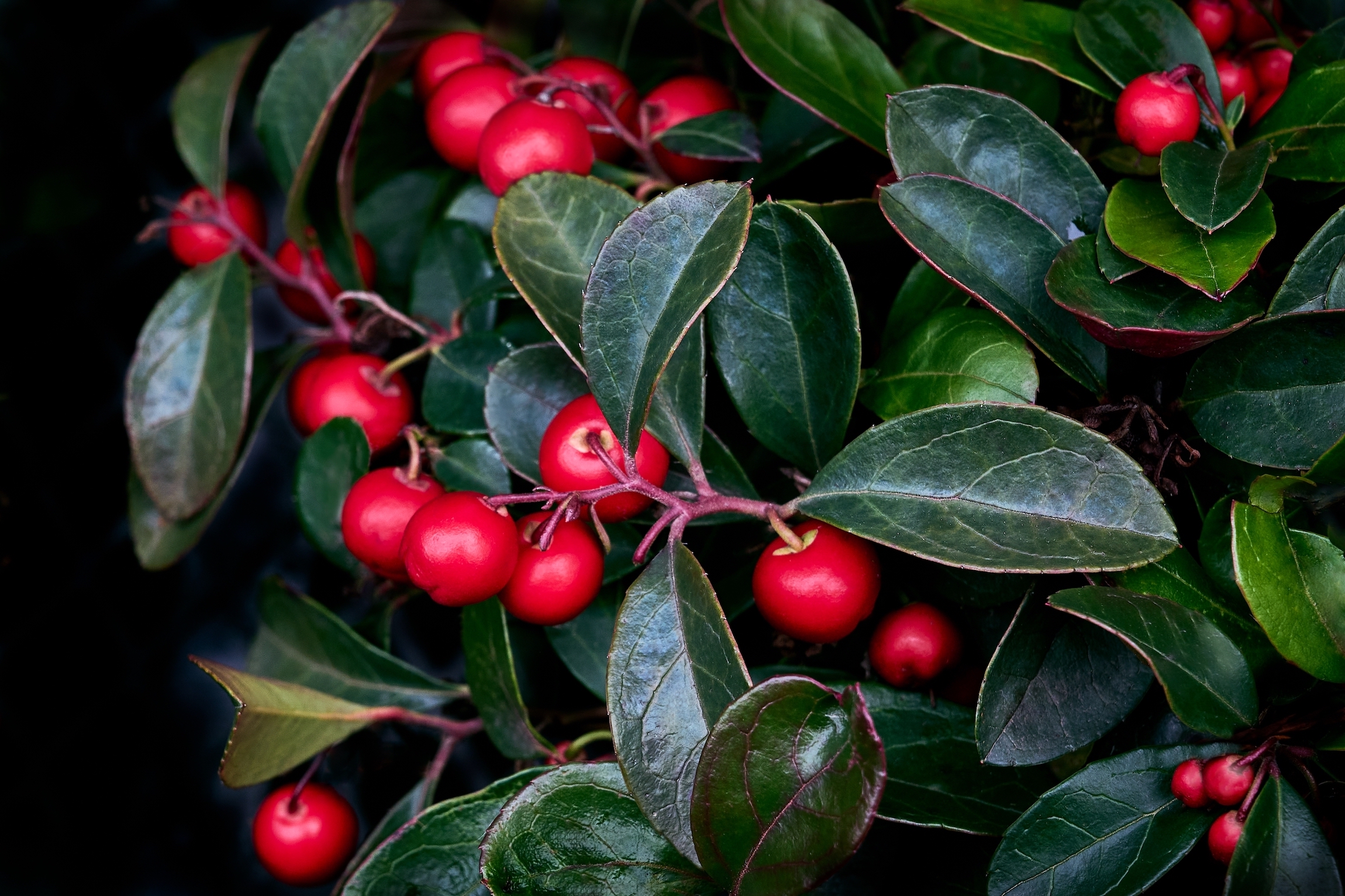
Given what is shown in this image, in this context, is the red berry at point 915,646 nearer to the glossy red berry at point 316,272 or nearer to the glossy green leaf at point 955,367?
the glossy green leaf at point 955,367

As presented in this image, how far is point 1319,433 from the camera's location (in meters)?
0.62

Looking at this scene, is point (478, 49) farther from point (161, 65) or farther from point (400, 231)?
point (161, 65)

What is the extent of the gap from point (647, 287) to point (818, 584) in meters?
0.22

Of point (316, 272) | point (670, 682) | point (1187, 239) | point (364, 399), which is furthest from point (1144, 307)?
point (316, 272)

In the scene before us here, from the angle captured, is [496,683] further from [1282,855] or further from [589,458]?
[1282,855]

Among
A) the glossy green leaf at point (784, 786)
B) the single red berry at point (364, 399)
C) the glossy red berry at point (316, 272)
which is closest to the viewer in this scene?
the glossy green leaf at point (784, 786)

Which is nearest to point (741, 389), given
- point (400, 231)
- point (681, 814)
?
point (681, 814)

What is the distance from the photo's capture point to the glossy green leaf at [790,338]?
672 mm

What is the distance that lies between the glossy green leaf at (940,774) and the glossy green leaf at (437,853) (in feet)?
0.86

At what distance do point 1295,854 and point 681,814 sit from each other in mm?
359

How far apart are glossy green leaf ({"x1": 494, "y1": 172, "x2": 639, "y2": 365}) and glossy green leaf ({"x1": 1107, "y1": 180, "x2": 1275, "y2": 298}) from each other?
12.7 inches

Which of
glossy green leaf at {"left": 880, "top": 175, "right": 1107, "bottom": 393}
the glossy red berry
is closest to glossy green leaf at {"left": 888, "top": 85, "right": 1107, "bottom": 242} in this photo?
glossy green leaf at {"left": 880, "top": 175, "right": 1107, "bottom": 393}

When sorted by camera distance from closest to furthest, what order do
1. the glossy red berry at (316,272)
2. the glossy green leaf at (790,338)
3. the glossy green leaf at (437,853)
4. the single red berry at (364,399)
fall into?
1. the glossy green leaf at (790,338)
2. the glossy green leaf at (437,853)
3. the single red berry at (364,399)
4. the glossy red berry at (316,272)

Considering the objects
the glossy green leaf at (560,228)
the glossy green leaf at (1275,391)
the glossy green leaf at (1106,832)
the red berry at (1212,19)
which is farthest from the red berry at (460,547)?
the red berry at (1212,19)
